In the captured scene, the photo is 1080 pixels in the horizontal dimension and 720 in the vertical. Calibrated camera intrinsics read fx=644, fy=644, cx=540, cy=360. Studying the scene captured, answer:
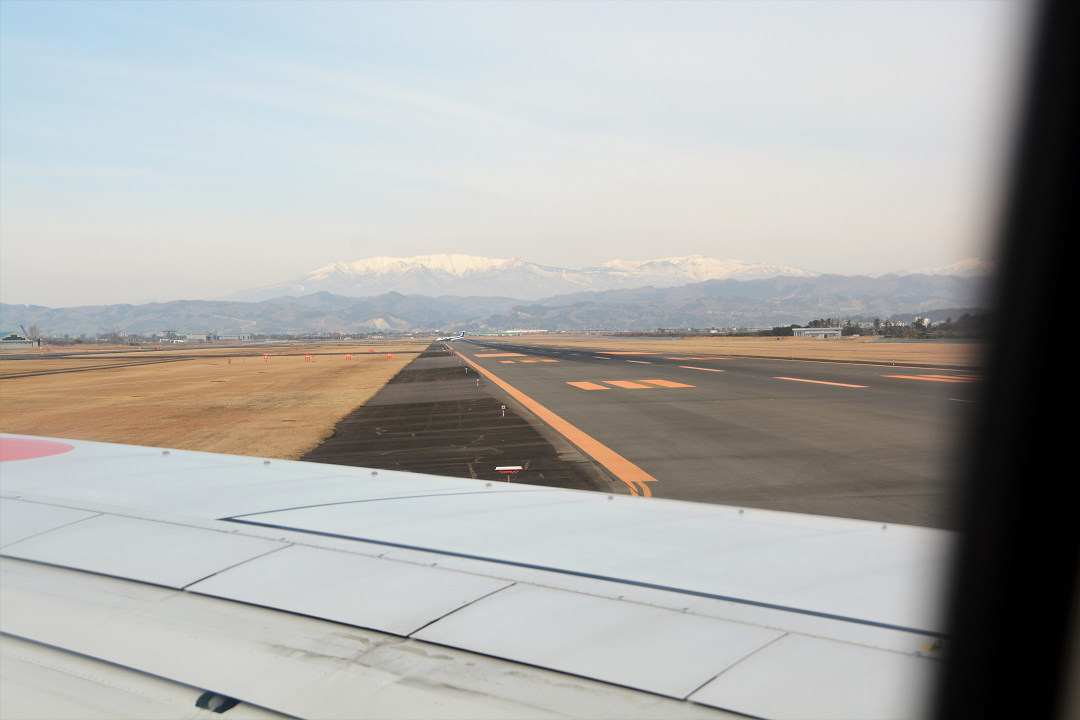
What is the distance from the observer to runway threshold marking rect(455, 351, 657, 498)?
33.4ft

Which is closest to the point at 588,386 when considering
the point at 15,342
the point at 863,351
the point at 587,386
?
the point at 587,386

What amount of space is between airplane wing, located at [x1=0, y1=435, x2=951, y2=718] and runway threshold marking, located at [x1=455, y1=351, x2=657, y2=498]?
17.9ft

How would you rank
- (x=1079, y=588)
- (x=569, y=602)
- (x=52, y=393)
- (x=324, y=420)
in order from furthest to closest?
(x=52, y=393), (x=324, y=420), (x=569, y=602), (x=1079, y=588)

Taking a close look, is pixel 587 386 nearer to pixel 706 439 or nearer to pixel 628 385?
pixel 628 385

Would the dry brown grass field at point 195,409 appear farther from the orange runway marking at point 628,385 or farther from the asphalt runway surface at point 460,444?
the orange runway marking at point 628,385

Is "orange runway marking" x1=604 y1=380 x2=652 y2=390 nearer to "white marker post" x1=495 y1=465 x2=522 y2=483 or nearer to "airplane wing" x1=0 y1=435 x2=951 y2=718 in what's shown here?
"white marker post" x1=495 y1=465 x2=522 y2=483

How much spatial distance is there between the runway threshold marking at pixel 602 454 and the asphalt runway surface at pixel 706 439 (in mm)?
38

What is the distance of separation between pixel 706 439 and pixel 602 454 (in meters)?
2.75

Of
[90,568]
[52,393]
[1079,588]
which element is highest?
[1079,588]

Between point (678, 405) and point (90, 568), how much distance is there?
18.3 metres

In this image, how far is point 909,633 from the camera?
229 centimetres

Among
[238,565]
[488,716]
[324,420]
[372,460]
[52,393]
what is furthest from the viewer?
[52,393]

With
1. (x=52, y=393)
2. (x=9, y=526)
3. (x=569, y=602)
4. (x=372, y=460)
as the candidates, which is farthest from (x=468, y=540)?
(x=52, y=393)

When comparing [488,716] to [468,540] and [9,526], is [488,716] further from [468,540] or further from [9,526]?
[9,526]
